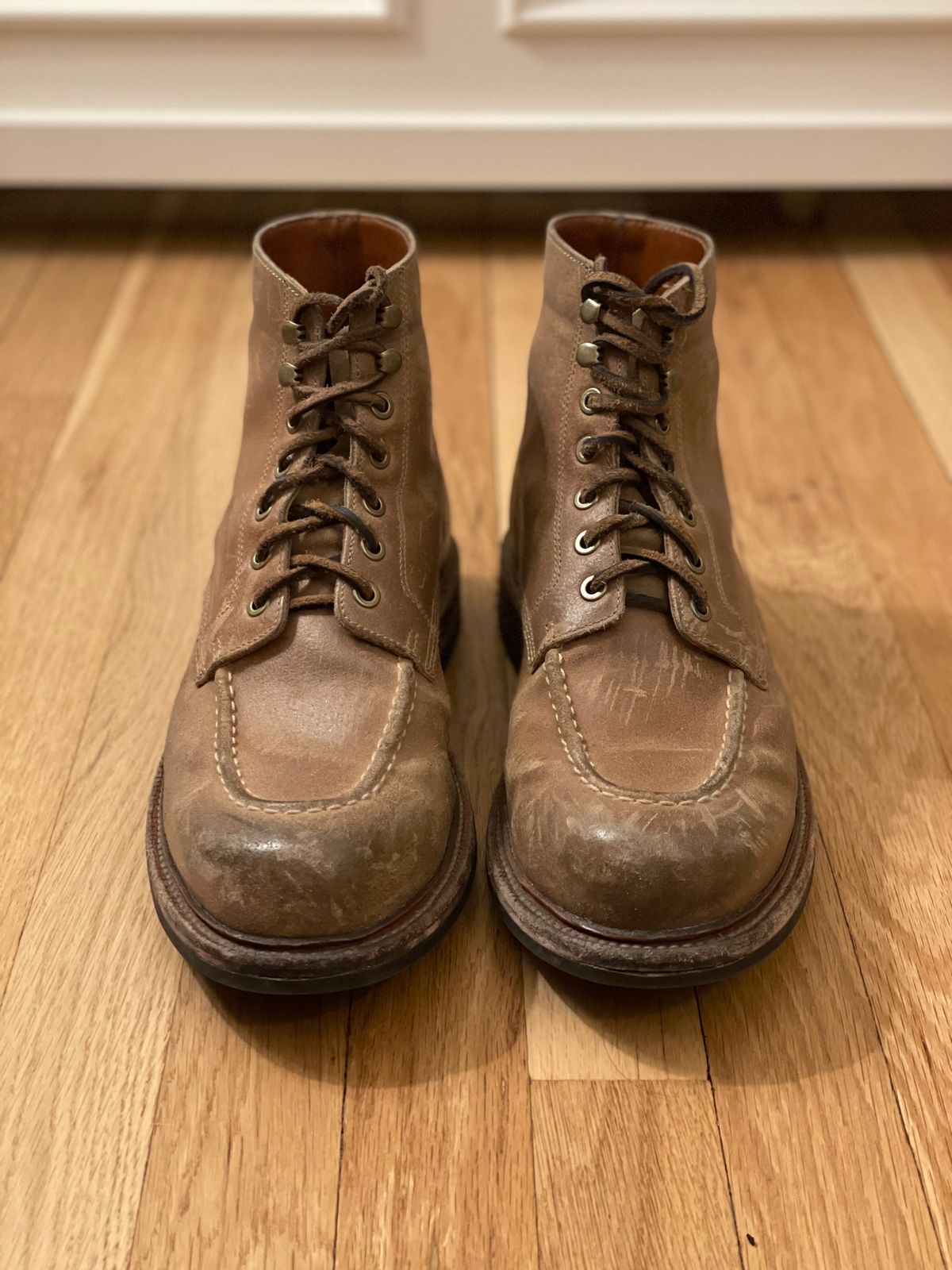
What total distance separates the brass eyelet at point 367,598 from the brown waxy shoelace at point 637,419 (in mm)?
167

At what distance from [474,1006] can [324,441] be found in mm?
456

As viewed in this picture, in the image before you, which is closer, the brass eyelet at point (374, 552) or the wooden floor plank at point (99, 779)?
the wooden floor plank at point (99, 779)

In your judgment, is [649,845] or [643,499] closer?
[649,845]

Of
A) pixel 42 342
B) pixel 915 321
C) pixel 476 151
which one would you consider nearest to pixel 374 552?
pixel 42 342

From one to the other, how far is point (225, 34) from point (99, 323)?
18.7 inches

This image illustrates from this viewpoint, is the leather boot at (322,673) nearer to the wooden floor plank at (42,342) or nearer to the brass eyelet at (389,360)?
the brass eyelet at (389,360)

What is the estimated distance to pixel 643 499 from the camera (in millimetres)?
946

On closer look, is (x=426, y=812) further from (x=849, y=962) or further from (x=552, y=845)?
(x=849, y=962)

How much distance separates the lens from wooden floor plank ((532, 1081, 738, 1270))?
71 centimetres

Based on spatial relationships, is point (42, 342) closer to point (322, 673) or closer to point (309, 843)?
point (322, 673)

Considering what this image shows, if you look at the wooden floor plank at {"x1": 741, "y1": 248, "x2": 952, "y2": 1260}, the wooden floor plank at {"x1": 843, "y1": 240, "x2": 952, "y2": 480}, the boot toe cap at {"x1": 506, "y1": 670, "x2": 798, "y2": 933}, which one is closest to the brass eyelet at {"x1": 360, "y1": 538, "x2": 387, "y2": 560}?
the boot toe cap at {"x1": 506, "y1": 670, "x2": 798, "y2": 933}

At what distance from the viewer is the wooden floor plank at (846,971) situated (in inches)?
28.9

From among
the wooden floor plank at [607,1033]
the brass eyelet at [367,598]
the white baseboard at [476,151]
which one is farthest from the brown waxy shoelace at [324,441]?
the white baseboard at [476,151]

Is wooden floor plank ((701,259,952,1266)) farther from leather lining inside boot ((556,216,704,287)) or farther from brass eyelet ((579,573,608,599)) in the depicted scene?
leather lining inside boot ((556,216,704,287))
